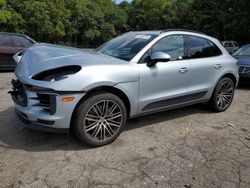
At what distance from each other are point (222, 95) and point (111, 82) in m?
2.79

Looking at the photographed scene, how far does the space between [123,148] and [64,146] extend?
805 mm

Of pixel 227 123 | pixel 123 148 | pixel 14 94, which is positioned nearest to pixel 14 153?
pixel 14 94

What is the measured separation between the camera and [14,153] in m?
3.58

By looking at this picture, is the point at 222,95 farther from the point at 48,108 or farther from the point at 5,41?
the point at 5,41

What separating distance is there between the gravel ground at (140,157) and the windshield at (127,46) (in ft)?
3.95

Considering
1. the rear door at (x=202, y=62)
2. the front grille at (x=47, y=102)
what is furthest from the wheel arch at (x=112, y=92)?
the rear door at (x=202, y=62)

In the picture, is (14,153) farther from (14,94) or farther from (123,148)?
(123,148)

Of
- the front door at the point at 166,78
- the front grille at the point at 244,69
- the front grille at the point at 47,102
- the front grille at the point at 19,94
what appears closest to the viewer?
the front grille at the point at 47,102

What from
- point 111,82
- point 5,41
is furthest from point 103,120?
point 5,41

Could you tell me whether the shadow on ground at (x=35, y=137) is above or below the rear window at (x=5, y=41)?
below

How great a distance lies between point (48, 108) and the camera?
346 cm

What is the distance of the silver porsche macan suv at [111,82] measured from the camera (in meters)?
3.46

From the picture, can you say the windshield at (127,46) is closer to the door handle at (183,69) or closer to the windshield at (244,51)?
the door handle at (183,69)

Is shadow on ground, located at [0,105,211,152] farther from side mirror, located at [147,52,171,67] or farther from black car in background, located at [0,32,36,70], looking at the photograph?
black car in background, located at [0,32,36,70]
